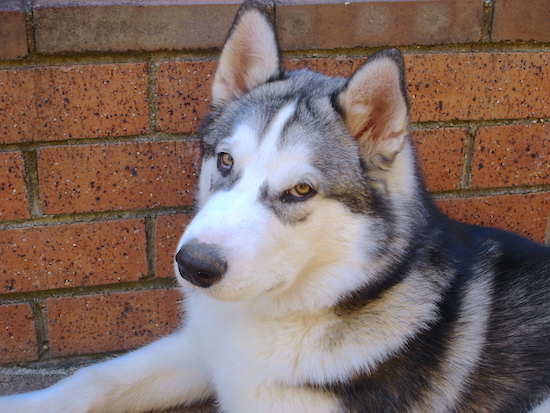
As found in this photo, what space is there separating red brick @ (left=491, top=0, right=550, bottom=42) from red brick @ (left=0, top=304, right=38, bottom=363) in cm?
234

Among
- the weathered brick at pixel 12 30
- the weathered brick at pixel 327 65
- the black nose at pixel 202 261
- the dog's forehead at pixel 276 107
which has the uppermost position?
the weathered brick at pixel 12 30

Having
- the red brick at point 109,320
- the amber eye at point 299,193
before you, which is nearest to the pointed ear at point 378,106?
the amber eye at point 299,193

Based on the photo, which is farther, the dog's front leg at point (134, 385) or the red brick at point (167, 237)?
the red brick at point (167, 237)

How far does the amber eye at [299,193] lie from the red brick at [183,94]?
2.54 feet

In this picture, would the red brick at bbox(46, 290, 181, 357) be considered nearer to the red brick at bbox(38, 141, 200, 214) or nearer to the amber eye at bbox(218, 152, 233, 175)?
the red brick at bbox(38, 141, 200, 214)

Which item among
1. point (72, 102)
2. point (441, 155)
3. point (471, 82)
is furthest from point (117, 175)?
point (471, 82)

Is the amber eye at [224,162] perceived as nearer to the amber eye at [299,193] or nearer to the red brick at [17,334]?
the amber eye at [299,193]

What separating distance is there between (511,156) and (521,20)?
595 millimetres

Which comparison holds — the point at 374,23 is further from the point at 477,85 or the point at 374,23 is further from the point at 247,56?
the point at 247,56

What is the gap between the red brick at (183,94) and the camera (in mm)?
2328

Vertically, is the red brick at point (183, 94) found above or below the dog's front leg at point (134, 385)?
above

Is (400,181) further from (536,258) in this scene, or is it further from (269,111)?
(536,258)

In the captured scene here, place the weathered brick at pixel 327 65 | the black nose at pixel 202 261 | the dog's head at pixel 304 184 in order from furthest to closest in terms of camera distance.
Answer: the weathered brick at pixel 327 65
the dog's head at pixel 304 184
the black nose at pixel 202 261

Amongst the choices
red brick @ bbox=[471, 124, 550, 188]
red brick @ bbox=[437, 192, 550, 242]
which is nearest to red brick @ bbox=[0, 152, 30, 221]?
red brick @ bbox=[437, 192, 550, 242]
